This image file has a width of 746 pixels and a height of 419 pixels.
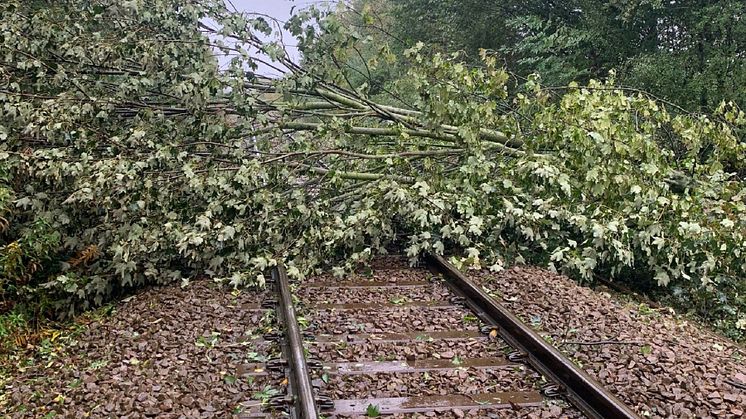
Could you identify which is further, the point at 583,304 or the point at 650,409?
the point at 583,304

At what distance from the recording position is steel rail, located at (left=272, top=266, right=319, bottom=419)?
10.8ft

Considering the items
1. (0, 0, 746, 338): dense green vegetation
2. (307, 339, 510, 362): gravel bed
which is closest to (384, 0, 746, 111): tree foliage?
(0, 0, 746, 338): dense green vegetation

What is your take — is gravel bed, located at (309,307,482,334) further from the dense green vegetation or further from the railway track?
the dense green vegetation

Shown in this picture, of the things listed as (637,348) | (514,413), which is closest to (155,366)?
(514,413)

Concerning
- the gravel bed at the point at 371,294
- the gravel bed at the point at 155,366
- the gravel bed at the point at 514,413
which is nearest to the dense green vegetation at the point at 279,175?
the gravel bed at the point at 371,294

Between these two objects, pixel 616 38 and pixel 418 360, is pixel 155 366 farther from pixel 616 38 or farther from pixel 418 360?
pixel 616 38

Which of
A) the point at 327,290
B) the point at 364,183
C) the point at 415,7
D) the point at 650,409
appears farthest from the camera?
the point at 415,7

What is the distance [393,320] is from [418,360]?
822 millimetres

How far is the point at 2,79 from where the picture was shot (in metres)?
7.10

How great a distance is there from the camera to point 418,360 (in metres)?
4.21

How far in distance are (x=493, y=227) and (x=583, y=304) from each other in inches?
74.1

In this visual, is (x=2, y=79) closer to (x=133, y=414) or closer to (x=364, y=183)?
(x=364, y=183)

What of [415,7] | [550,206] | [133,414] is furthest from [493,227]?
[415,7]

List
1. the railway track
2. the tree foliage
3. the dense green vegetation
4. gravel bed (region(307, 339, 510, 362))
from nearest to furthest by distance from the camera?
the railway track
gravel bed (region(307, 339, 510, 362))
the dense green vegetation
the tree foliage
